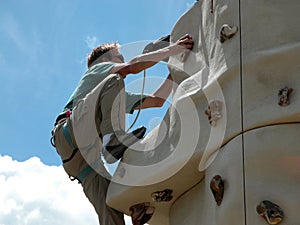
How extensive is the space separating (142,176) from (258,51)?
1487mm

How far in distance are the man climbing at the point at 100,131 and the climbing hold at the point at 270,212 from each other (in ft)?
5.87

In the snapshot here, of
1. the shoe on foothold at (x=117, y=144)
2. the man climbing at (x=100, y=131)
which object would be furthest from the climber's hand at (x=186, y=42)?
the shoe on foothold at (x=117, y=144)

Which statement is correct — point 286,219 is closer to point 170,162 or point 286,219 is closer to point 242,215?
point 242,215

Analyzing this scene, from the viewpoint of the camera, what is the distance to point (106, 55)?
809 cm

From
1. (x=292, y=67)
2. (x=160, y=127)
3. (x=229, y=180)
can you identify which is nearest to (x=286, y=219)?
(x=229, y=180)

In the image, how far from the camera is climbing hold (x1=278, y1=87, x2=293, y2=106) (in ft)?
19.8

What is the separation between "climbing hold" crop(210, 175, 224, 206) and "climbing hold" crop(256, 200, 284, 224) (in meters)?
0.39

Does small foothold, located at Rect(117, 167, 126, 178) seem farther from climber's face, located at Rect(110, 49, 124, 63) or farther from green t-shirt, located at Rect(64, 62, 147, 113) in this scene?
climber's face, located at Rect(110, 49, 124, 63)

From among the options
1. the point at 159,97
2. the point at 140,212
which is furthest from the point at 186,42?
the point at 140,212

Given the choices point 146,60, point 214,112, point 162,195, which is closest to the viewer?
point 214,112

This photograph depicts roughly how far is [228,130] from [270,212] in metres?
0.81

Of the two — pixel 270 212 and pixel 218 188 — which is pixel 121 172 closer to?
pixel 218 188

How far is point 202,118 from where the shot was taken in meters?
6.65

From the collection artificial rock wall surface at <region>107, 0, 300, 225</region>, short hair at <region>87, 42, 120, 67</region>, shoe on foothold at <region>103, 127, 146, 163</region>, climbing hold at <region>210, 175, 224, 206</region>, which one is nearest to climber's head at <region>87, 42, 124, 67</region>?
short hair at <region>87, 42, 120, 67</region>
